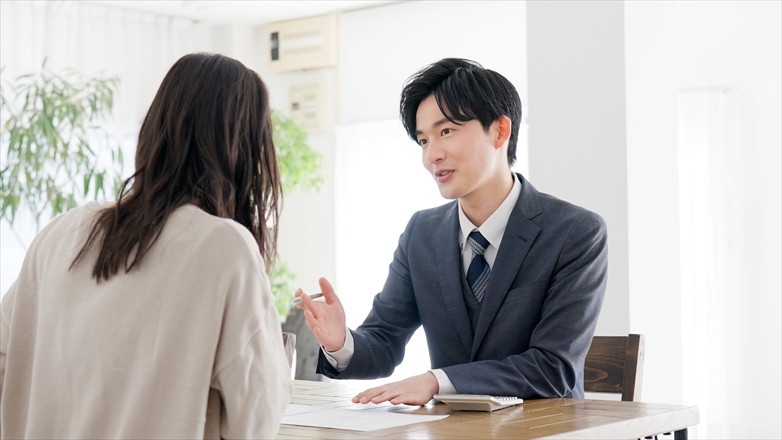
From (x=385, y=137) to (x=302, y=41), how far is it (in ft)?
2.95

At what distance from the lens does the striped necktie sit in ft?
6.24

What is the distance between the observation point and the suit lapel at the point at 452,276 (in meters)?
1.89

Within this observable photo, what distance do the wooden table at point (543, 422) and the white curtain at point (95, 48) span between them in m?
4.30

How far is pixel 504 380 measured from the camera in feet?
5.50

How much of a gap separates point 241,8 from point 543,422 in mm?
4881

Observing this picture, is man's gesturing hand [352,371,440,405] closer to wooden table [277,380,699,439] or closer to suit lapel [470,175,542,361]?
wooden table [277,380,699,439]

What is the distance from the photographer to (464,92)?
1960mm

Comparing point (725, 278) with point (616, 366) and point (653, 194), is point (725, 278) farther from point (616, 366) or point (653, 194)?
point (616, 366)

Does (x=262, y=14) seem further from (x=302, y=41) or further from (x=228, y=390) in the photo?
(x=228, y=390)

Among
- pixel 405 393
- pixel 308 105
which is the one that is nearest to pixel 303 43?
pixel 308 105

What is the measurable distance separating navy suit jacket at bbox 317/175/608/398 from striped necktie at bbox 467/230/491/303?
0.09ft

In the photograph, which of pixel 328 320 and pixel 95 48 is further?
pixel 95 48

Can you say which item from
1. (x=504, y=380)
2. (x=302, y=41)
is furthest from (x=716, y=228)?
(x=504, y=380)

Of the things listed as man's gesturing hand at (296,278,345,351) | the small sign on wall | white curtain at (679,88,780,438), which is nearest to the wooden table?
man's gesturing hand at (296,278,345,351)
